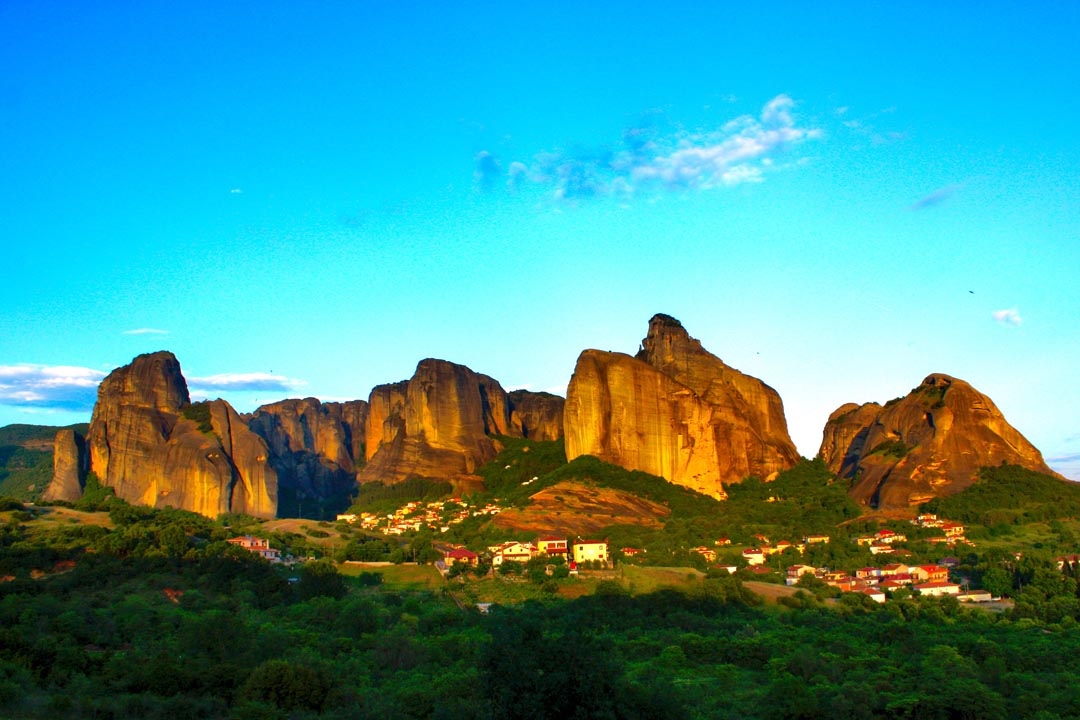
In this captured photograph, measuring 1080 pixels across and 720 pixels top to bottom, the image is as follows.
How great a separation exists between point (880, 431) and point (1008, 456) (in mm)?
15006

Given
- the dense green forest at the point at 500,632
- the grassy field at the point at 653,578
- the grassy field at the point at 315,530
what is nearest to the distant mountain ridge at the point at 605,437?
the grassy field at the point at 315,530

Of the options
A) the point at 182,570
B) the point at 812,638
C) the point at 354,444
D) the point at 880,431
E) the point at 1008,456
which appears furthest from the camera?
the point at 354,444

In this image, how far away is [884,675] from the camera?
3528cm

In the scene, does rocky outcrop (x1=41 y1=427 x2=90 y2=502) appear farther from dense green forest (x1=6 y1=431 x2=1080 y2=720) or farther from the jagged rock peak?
dense green forest (x1=6 y1=431 x2=1080 y2=720)

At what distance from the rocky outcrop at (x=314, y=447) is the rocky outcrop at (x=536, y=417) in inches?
915

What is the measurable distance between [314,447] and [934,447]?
8456cm

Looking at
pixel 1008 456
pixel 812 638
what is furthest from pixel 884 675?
pixel 1008 456

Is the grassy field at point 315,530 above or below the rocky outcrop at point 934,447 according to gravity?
below

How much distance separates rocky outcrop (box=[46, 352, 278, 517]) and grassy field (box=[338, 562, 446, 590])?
3969 centimetres

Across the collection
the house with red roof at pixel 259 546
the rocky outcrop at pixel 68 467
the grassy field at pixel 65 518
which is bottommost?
the house with red roof at pixel 259 546

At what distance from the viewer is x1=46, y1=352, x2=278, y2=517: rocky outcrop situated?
104750 mm

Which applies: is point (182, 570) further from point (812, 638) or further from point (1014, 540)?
point (1014, 540)

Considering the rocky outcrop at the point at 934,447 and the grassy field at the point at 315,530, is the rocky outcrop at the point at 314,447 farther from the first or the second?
the rocky outcrop at the point at 934,447

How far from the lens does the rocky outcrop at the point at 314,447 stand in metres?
134
